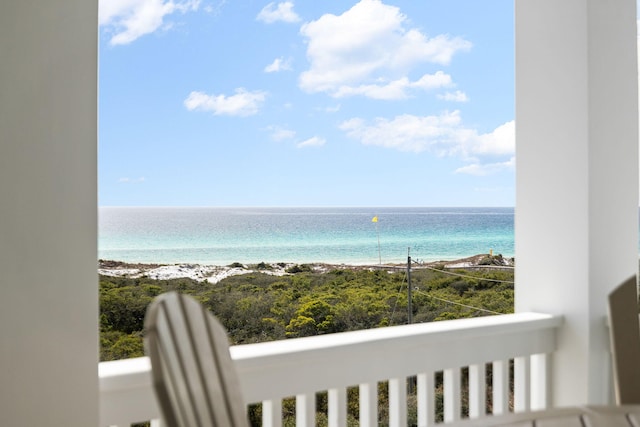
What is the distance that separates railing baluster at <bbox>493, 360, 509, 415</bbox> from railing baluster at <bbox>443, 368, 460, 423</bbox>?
0.18m

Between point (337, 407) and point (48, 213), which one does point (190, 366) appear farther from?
point (337, 407)

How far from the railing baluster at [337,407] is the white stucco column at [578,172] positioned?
35.7 inches

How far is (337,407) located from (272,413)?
22 cm

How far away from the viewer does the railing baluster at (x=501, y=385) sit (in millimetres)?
2221

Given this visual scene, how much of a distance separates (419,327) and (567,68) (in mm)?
1094

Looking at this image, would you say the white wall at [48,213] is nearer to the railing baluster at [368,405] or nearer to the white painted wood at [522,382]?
the railing baluster at [368,405]

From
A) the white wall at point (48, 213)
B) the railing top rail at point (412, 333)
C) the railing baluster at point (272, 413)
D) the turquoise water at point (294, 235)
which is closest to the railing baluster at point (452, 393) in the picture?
the railing top rail at point (412, 333)

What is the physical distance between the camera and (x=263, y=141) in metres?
13.0

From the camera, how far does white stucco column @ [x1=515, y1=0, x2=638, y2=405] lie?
226 cm

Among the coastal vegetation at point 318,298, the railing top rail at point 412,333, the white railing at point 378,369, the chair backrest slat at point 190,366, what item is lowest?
the coastal vegetation at point 318,298

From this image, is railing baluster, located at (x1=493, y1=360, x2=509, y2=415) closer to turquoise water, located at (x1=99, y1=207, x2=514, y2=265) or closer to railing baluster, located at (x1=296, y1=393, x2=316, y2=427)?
railing baluster, located at (x1=296, y1=393, x2=316, y2=427)

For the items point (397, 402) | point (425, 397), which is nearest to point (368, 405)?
point (397, 402)

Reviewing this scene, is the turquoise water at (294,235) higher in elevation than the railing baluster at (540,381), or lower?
higher

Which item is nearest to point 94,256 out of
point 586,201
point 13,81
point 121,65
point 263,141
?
point 13,81
